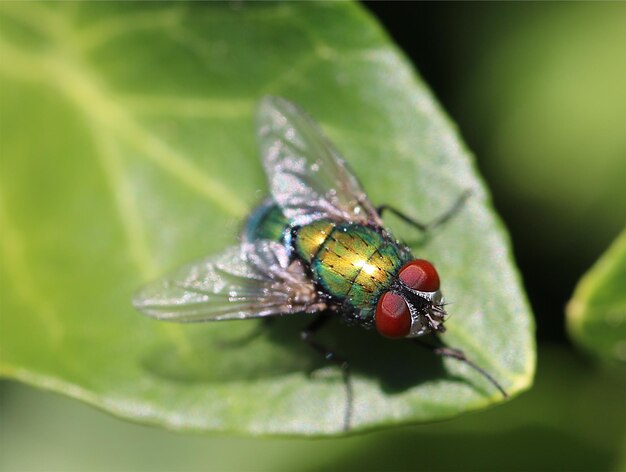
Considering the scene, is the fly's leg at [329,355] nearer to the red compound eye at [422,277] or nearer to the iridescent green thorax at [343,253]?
the iridescent green thorax at [343,253]

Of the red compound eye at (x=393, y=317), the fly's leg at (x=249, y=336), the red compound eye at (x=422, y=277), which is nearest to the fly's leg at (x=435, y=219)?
the red compound eye at (x=422, y=277)

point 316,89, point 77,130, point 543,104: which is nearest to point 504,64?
point 543,104

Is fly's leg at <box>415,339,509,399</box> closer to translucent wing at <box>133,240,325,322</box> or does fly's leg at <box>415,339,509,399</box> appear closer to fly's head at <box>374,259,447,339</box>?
fly's head at <box>374,259,447,339</box>

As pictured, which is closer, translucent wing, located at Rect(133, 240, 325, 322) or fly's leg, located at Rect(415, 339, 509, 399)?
fly's leg, located at Rect(415, 339, 509, 399)

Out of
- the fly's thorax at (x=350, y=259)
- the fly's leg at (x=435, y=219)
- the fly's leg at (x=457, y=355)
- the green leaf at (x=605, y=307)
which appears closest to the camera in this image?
the fly's leg at (x=457, y=355)

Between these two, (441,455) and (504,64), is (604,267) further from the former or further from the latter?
(504,64)

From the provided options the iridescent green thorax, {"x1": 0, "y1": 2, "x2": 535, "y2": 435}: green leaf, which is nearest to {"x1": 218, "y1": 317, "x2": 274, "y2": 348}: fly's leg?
{"x1": 0, "y1": 2, "x2": 535, "y2": 435}: green leaf
